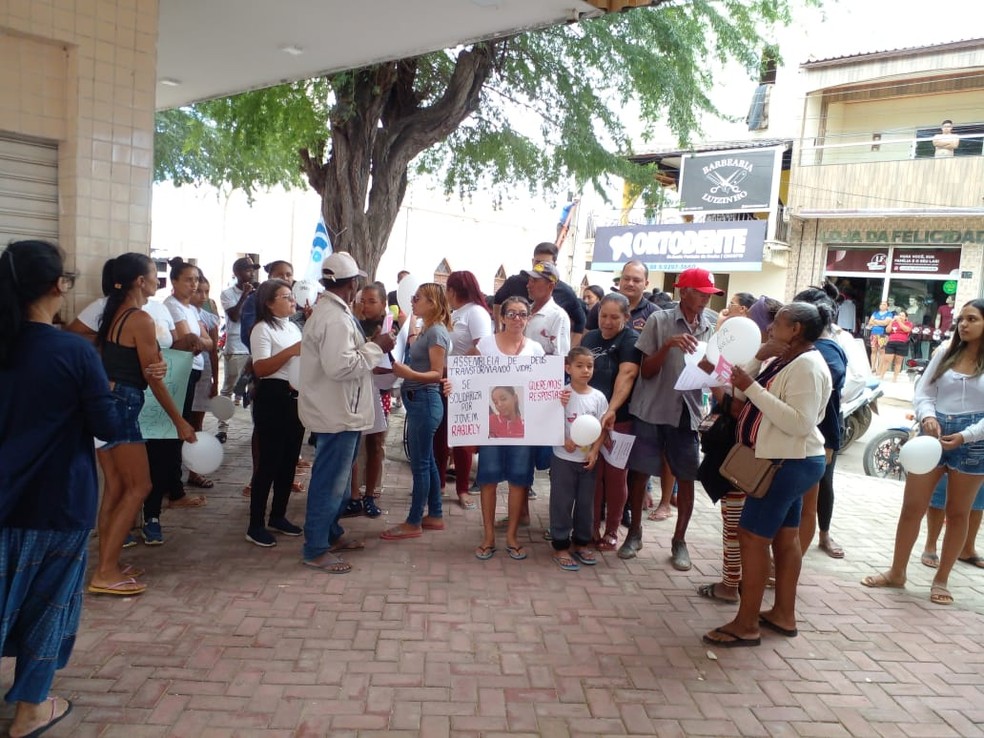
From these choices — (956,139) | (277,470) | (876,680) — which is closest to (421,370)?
(277,470)

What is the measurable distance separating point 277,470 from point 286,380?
669mm

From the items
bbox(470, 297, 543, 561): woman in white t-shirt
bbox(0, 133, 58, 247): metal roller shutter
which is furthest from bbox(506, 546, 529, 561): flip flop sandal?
bbox(0, 133, 58, 247): metal roller shutter

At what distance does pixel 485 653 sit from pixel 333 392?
172 cm

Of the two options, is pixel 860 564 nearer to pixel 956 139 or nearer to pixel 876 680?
pixel 876 680

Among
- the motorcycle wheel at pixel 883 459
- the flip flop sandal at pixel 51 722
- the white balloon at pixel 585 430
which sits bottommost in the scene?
the flip flop sandal at pixel 51 722

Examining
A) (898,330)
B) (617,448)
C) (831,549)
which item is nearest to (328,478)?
(617,448)

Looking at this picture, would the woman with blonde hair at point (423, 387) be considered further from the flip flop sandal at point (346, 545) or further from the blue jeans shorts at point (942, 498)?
the blue jeans shorts at point (942, 498)

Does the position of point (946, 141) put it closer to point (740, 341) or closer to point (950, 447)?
point (950, 447)

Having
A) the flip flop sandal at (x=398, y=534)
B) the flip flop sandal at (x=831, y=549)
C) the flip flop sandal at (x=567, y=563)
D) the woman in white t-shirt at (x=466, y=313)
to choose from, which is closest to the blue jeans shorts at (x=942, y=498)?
the flip flop sandal at (x=831, y=549)

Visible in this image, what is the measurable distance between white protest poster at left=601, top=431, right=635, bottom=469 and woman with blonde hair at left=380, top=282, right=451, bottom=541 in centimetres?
122

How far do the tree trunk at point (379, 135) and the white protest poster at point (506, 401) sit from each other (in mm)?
4575

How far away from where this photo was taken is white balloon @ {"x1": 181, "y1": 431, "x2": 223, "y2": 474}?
14.6 ft

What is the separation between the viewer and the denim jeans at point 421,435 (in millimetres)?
4812

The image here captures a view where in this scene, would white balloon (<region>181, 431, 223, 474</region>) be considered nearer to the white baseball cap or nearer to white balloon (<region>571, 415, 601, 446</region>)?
the white baseball cap
